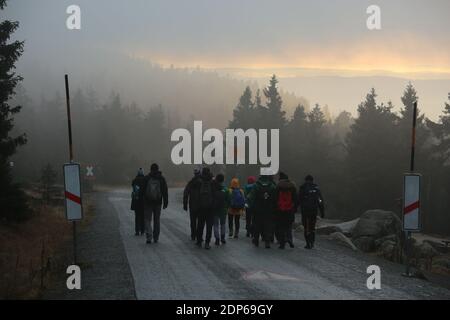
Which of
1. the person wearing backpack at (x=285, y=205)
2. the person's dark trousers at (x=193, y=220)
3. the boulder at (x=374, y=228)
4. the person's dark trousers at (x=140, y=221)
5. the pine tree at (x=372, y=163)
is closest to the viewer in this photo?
A: the person's dark trousers at (x=193, y=220)

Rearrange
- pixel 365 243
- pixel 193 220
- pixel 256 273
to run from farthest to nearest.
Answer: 1. pixel 365 243
2. pixel 193 220
3. pixel 256 273

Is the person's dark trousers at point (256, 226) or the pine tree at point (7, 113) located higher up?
the pine tree at point (7, 113)

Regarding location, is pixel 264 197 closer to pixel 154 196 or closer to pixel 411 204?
pixel 154 196

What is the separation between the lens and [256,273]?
1137 centimetres

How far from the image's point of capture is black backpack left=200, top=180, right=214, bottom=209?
15.5 metres

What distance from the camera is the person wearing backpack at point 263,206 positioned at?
16.4 metres

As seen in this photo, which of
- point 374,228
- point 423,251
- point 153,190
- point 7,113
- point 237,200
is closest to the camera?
point 153,190

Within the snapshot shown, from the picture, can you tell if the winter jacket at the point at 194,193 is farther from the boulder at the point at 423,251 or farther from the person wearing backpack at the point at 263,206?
the boulder at the point at 423,251

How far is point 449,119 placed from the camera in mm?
57250

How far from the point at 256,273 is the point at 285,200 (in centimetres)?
525

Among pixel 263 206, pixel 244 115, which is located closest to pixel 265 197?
pixel 263 206

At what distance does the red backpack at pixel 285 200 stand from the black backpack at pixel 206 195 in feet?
7.03

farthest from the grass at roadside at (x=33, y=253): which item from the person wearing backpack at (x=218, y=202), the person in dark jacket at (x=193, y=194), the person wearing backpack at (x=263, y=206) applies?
the person wearing backpack at (x=263, y=206)

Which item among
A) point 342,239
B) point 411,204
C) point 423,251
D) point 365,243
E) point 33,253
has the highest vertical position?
point 411,204
